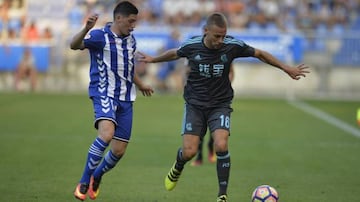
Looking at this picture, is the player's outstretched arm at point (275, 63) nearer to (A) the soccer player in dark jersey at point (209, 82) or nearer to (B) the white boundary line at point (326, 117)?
(A) the soccer player in dark jersey at point (209, 82)

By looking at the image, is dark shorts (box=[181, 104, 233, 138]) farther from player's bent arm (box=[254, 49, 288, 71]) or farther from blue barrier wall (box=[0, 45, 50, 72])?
blue barrier wall (box=[0, 45, 50, 72])

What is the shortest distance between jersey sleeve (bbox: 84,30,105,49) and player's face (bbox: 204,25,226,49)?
1.21m

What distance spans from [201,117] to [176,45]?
57.1 ft

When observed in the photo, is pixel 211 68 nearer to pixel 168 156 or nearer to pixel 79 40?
pixel 79 40

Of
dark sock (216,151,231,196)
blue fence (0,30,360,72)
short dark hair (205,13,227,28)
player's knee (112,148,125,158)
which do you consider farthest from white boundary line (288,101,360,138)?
Answer: player's knee (112,148,125,158)

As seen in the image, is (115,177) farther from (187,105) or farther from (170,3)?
(170,3)

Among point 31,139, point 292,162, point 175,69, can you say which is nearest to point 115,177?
point 292,162

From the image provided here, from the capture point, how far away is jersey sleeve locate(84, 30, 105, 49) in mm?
8922

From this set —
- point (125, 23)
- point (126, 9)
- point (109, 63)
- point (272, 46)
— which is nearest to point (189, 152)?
point (109, 63)

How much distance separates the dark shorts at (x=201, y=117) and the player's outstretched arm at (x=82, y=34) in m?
1.53

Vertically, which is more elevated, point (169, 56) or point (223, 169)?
point (169, 56)

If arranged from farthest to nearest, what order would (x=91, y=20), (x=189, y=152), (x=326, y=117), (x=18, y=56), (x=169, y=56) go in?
(x=18, y=56) < (x=326, y=117) < (x=169, y=56) < (x=189, y=152) < (x=91, y=20)

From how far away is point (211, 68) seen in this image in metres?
9.20

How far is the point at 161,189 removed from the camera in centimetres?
1011
